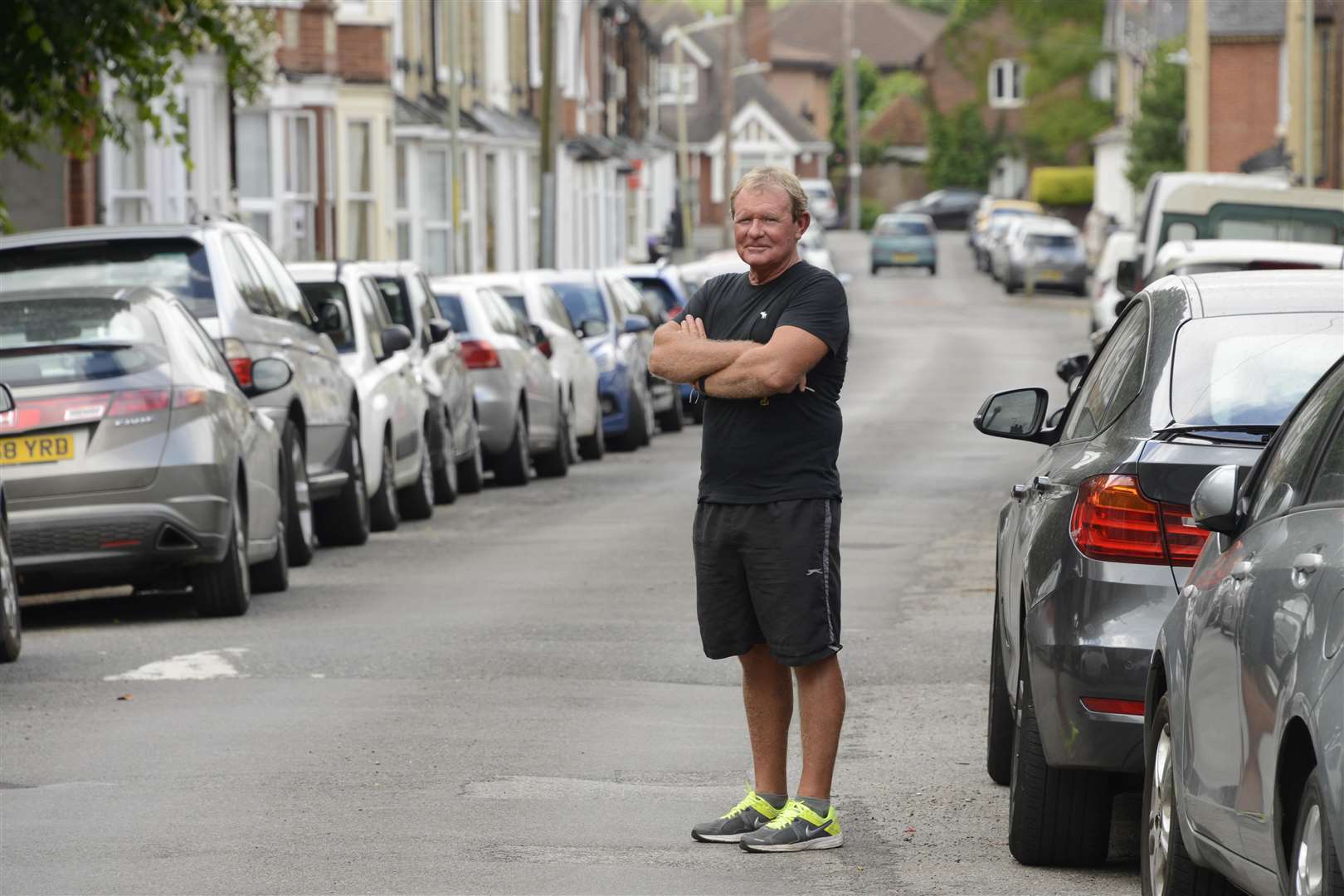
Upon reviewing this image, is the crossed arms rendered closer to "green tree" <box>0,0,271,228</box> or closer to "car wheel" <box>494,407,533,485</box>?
"green tree" <box>0,0,271,228</box>

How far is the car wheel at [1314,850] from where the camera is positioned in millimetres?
4207

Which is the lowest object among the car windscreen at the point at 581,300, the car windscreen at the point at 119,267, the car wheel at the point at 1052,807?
the car wheel at the point at 1052,807

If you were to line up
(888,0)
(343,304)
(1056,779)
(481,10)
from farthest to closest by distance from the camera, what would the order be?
(888,0)
(481,10)
(343,304)
(1056,779)

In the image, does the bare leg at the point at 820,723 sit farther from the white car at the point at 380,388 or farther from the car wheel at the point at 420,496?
the car wheel at the point at 420,496

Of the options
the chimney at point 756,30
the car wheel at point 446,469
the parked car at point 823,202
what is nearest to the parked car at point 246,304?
the car wheel at point 446,469

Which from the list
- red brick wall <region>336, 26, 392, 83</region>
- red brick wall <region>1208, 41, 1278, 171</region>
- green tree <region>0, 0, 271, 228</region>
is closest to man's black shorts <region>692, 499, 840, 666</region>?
green tree <region>0, 0, 271, 228</region>

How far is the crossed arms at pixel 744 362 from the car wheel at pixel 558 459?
1509 cm

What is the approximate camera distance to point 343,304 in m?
17.7

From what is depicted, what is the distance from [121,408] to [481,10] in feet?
128

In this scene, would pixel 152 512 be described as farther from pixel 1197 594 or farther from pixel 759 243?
pixel 1197 594

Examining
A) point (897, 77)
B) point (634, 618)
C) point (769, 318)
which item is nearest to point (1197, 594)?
point (769, 318)

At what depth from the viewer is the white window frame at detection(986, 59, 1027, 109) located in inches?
4461

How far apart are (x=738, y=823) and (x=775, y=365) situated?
1.30 meters

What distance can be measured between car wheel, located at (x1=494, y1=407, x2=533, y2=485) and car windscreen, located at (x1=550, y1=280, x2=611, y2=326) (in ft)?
16.3
